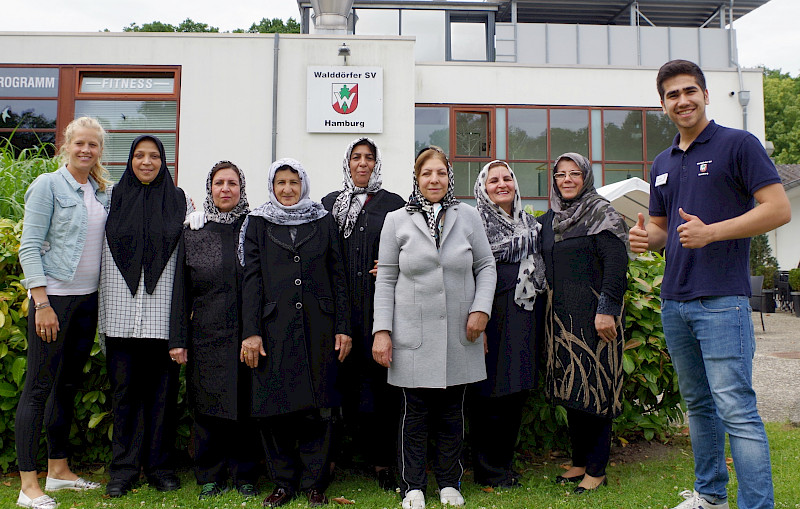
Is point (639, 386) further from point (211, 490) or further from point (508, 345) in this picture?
point (211, 490)

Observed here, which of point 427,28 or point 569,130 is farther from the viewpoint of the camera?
point 427,28

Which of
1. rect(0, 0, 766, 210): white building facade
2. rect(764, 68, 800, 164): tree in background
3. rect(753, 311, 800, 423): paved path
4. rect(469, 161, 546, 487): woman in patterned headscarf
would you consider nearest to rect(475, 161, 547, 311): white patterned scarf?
rect(469, 161, 546, 487): woman in patterned headscarf

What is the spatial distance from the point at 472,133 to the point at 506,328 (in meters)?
10.7

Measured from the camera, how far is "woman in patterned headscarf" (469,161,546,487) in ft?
11.9

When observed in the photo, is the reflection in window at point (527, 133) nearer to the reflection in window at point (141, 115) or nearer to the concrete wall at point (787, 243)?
the reflection in window at point (141, 115)

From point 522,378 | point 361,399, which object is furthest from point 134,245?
point 522,378

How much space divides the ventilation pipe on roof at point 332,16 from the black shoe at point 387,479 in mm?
9152

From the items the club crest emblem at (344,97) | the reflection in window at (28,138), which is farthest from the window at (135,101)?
the club crest emblem at (344,97)

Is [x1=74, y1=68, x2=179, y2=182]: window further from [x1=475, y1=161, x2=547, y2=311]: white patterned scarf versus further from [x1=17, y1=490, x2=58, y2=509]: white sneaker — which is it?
[x1=475, y1=161, x2=547, y2=311]: white patterned scarf

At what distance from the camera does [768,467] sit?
2.64 meters

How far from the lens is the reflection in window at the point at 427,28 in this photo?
1822 cm

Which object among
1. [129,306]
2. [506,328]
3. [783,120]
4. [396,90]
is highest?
[783,120]

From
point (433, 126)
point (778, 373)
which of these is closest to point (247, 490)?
point (778, 373)

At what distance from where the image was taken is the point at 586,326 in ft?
11.7
